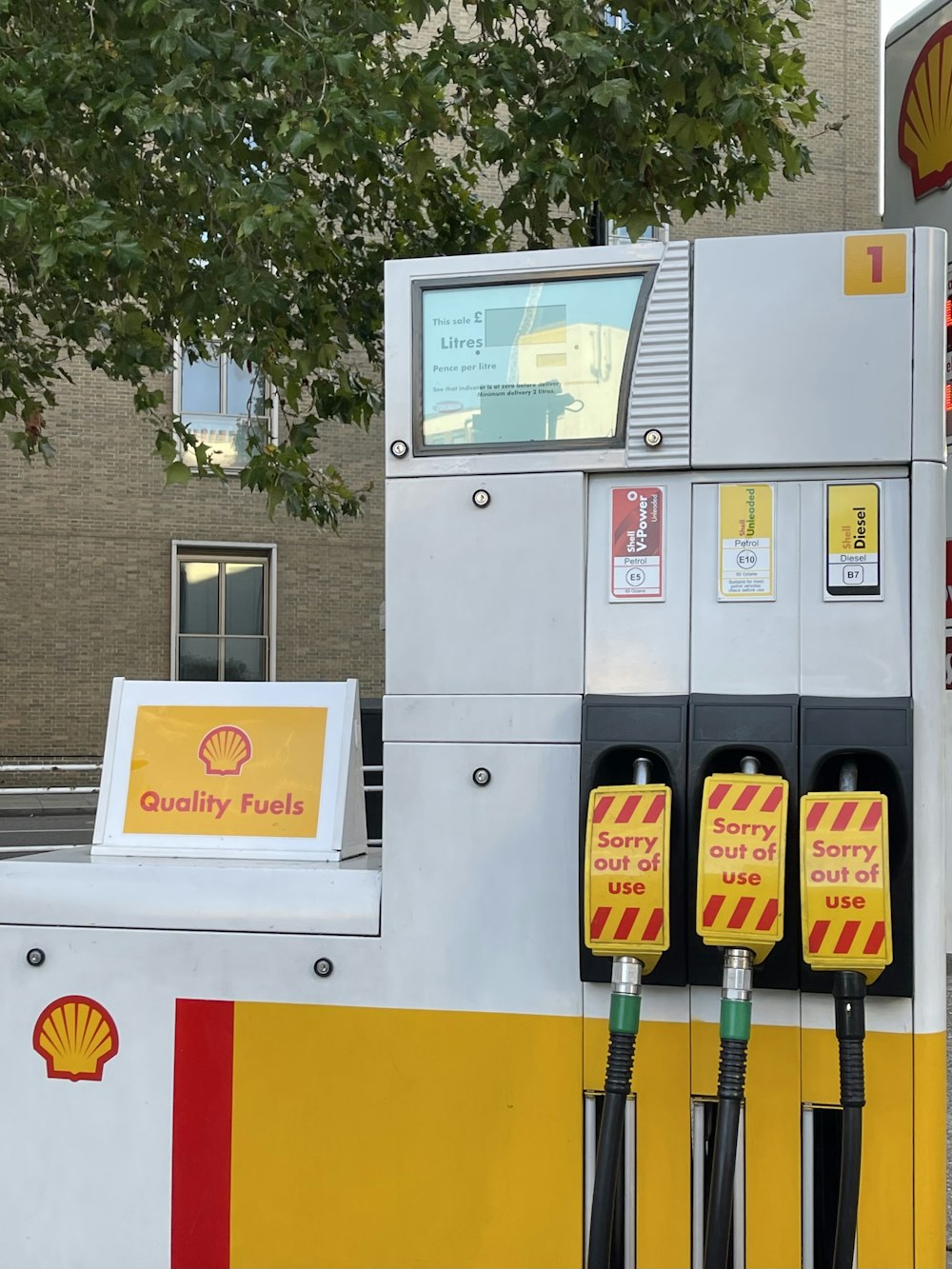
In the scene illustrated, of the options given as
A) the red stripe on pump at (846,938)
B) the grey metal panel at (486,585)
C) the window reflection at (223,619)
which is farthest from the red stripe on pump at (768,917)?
the window reflection at (223,619)

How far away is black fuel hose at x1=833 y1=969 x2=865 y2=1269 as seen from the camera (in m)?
2.02

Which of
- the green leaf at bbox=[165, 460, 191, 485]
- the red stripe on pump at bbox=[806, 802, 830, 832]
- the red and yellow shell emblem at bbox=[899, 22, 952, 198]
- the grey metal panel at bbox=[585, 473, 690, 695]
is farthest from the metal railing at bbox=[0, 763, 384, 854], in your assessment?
the red stripe on pump at bbox=[806, 802, 830, 832]

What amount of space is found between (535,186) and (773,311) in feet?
15.8

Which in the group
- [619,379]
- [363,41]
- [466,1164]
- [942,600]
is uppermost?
[363,41]

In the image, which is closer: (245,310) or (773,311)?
(773,311)

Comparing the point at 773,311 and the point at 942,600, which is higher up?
the point at 773,311

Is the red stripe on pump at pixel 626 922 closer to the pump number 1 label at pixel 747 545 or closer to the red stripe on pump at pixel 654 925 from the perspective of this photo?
the red stripe on pump at pixel 654 925

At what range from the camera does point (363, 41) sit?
637 centimetres

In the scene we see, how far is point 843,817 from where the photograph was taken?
6.75ft

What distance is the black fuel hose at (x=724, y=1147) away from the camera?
2031mm

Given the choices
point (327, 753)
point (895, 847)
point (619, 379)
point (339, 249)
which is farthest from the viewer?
point (339, 249)

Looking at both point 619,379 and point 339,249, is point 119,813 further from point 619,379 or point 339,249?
point 339,249

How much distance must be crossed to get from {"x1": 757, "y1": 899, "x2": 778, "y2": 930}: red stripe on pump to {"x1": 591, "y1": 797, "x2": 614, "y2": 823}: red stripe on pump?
30 centimetres

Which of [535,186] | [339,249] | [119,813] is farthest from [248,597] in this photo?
[119,813]
